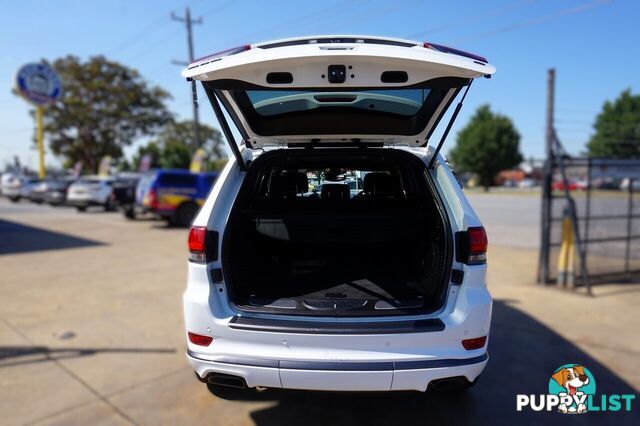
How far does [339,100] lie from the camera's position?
9.73 feet

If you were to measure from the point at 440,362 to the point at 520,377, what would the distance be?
60.4 inches

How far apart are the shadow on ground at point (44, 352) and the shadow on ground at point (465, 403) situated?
1380mm

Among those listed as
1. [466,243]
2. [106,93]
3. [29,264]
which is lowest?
[29,264]

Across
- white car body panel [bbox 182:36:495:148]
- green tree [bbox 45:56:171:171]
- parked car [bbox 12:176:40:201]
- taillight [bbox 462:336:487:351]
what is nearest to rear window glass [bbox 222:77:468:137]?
white car body panel [bbox 182:36:495:148]

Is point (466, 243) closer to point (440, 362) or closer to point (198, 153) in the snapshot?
point (440, 362)

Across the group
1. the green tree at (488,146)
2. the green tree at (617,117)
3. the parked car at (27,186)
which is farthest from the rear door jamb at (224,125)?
the green tree at (617,117)

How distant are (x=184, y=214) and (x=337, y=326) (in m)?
12.1

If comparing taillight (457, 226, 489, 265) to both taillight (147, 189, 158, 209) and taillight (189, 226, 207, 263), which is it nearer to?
taillight (189, 226, 207, 263)

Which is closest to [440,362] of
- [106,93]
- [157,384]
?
[157,384]

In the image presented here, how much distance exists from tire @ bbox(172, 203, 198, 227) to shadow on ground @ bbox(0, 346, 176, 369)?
970 cm

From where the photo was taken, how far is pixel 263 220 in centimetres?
333

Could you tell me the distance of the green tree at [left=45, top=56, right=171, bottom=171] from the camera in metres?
39.1

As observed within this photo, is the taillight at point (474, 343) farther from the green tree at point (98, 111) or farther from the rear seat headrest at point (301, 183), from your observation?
the green tree at point (98, 111)

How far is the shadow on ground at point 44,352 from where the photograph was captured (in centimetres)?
381
